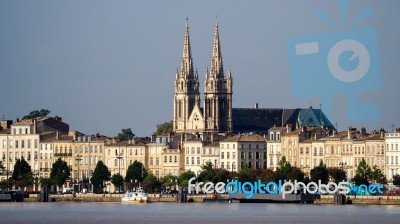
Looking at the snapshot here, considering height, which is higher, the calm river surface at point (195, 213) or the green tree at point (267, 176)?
the green tree at point (267, 176)

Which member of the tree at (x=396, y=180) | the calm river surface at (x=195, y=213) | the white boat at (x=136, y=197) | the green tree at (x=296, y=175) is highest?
the green tree at (x=296, y=175)

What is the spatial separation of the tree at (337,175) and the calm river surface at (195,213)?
7905 millimetres

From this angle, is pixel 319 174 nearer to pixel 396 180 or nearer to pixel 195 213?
pixel 396 180

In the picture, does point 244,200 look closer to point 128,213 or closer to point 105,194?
point 105,194

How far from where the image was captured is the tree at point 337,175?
188 meters

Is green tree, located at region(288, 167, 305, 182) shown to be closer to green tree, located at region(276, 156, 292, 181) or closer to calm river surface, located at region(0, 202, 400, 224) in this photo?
green tree, located at region(276, 156, 292, 181)

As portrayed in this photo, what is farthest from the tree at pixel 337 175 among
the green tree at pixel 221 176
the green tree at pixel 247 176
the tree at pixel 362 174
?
the green tree at pixel 221 176

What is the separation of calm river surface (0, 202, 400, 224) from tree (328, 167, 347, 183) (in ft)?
25.9

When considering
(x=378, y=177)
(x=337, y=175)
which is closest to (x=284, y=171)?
(x=337, y=175)

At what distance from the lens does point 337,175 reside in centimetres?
18862

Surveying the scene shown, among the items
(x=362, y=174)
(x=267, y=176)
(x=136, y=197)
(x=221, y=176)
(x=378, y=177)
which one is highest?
(x=221, y=176)

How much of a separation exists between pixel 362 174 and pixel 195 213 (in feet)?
92.6

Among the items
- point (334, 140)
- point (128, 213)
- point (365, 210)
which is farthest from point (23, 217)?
point (334, 140)

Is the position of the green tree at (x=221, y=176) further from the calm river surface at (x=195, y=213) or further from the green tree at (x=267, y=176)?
the calm river surface at (x=195, y=213)
